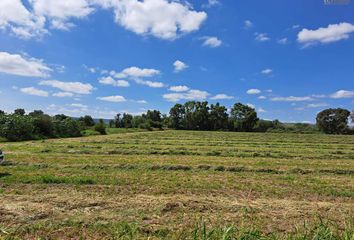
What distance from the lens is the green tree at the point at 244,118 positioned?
92.1m

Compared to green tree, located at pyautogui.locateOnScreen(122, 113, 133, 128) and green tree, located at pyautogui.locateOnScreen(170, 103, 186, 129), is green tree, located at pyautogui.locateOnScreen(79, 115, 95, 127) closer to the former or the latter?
green tree, located at pyautogui.locateOnScreen(122, 113, 133, 128)

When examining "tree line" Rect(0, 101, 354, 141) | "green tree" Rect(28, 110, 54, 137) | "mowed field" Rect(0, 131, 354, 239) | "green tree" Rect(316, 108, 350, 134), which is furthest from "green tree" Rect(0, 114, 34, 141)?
"green tree" Rect(316, 108, 350, 134)

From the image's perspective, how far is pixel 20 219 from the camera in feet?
19.3

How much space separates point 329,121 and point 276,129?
584 inches

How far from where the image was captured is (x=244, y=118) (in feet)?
Result: 306

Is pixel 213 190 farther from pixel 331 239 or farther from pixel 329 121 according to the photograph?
pixel 329 121

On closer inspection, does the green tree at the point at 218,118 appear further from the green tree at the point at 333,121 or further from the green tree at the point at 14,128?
the green tree at the point at 14,128

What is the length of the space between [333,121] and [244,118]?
24.9 m

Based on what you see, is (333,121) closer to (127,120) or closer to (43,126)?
(127,120)

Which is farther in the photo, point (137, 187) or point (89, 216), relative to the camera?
point (137, 187)

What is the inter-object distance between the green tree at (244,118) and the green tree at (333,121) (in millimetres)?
18581

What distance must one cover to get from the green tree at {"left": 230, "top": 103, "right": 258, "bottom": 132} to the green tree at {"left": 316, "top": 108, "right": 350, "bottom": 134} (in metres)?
18.6

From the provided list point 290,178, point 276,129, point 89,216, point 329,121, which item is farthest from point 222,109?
point 89,216

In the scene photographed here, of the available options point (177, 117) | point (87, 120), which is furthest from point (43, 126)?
point (177, 117)
